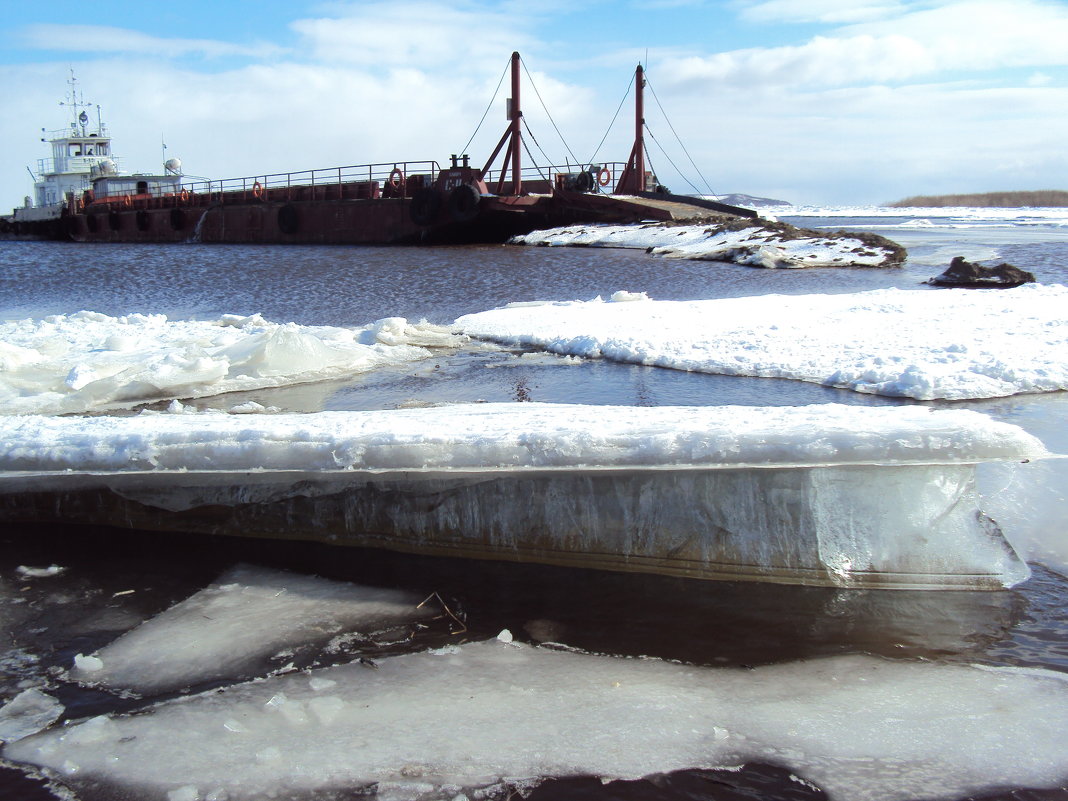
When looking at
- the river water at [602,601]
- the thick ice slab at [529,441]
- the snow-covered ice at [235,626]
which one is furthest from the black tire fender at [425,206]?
the snow-covered ice at [235,626]

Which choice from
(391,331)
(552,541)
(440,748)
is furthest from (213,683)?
(391,331)

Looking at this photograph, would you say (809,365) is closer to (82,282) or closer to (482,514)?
(482,514)

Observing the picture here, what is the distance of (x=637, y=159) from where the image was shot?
2966 cm

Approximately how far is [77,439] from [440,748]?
2190 mm

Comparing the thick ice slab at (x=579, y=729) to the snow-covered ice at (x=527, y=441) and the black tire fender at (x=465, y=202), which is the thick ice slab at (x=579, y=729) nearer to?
the snow-covered ice at (x=527, y=441)

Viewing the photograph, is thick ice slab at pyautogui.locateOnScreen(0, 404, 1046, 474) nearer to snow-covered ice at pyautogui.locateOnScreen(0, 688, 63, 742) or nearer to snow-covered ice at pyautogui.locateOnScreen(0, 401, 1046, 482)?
snow-covered ice at pyautogui.locateOnScreen(0, 401, 1046, 482)

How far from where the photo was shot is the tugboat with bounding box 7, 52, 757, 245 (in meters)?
24.8

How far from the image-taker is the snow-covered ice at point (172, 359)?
19.3 ft

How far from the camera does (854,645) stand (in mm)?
2613

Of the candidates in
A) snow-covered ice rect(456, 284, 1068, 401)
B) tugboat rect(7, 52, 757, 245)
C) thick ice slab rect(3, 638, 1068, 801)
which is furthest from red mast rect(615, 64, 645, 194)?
thick ice slab rect(3, 638, 1068, 801)

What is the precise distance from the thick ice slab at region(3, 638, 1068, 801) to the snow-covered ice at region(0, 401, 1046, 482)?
67 cm

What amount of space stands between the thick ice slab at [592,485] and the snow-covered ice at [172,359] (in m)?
2.36

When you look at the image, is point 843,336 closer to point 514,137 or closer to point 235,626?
point 235,626

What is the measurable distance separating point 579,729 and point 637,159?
29087mm
